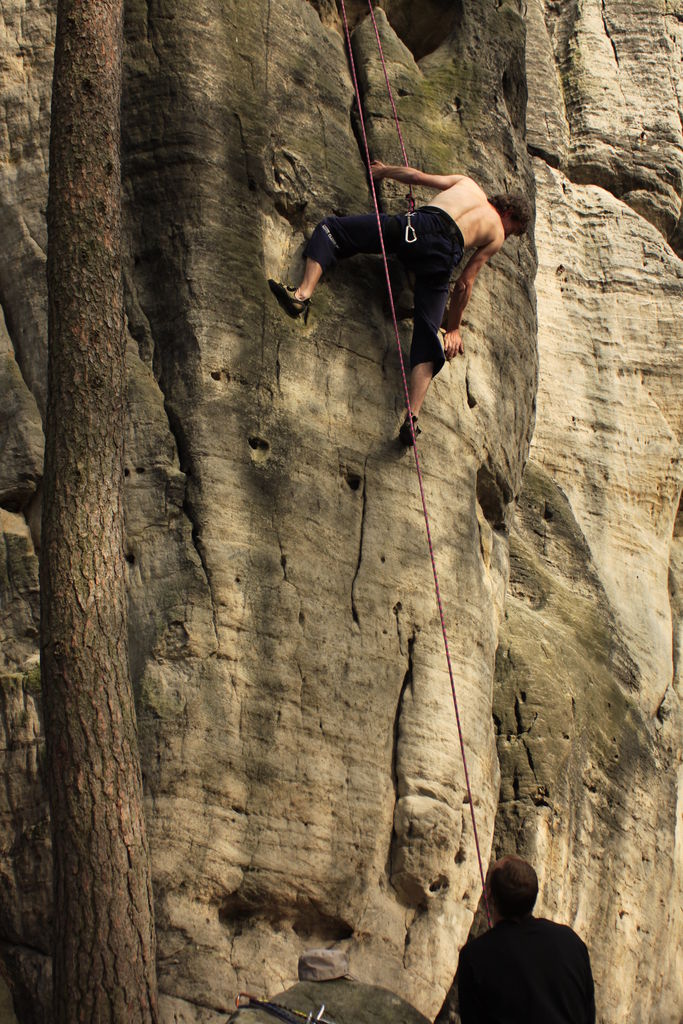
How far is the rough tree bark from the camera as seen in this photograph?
16.6 feet

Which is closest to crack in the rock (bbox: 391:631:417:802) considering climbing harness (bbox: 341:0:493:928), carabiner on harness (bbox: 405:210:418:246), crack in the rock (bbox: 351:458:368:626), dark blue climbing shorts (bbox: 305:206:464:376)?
climbing harness (bbox: 341:0:493:928)

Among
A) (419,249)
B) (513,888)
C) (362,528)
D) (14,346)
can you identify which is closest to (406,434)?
(362,528)

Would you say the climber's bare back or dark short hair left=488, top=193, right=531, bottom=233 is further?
dark short hair left=488, top=193, right=531, bottom=233

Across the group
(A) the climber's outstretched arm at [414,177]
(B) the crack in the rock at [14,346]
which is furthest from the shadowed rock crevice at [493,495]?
(B) the crack in the rock at [14,346]

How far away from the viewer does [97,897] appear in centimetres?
507

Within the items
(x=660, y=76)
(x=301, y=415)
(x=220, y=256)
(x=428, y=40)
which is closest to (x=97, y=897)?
(x=301, y=415)

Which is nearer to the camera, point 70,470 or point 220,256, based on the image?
point 70,470

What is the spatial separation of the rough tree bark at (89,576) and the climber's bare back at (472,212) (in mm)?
1890

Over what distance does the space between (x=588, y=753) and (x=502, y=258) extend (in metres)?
2.78

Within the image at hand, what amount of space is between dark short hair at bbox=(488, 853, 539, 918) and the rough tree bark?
1333mm

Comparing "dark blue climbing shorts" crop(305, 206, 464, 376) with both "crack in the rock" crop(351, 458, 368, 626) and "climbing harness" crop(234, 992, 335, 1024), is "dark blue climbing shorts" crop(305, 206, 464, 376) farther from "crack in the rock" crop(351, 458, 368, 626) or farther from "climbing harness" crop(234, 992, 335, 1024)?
"climbing harness" crop(234, 992, 335, 1024)

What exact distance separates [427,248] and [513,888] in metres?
3.74

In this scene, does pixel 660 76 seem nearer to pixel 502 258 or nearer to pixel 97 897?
pixel 502 258

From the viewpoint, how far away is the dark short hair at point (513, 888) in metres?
4.54
